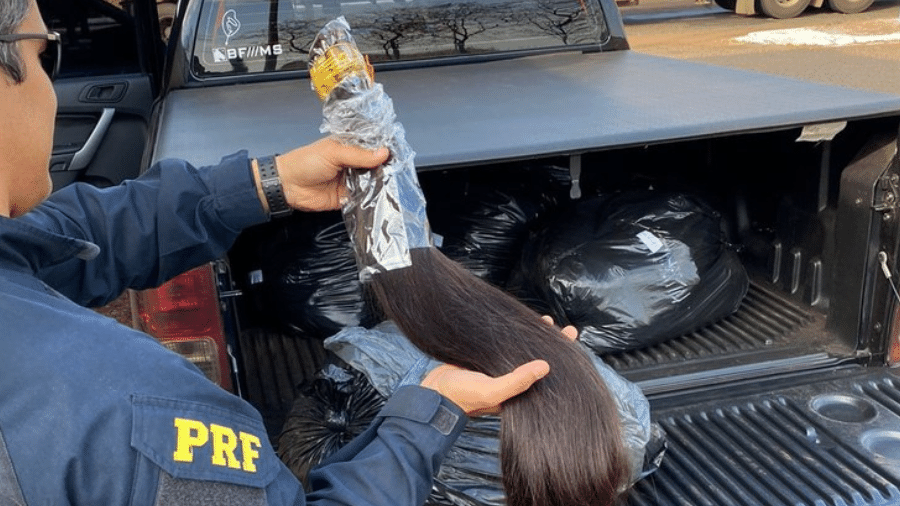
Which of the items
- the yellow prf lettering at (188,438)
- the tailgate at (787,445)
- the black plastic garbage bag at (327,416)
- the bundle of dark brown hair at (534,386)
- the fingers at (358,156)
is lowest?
the tailgate at (787,445)

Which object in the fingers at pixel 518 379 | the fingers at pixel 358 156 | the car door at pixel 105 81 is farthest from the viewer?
the car door at pixel 105 81

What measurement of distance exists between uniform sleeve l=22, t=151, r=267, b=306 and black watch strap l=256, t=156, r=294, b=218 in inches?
0.8

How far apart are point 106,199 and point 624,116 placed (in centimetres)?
117

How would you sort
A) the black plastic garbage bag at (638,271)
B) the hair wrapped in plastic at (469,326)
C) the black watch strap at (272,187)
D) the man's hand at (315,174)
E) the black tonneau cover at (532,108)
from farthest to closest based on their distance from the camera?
the black plastic garbage bag at (638,271) → the black tonneau cover at (532,108) → the black watch strap at (272,187) → the man's hand at (315,174) → the hair wrapped in plastic at (469,326)

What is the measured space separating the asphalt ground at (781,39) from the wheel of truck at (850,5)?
11 cm

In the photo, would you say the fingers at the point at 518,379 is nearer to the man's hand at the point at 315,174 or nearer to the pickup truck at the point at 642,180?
the man's hand at the point at 315,174

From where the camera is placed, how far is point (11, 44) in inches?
43.3

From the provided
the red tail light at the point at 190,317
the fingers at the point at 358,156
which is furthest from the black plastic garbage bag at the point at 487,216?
the fingers at the point at 358,156

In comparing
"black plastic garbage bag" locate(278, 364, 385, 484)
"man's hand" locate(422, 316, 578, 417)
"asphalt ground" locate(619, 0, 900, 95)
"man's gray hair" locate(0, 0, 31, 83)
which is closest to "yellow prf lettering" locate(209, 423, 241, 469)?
"man's hand" locate(422, 316, 578, 417)

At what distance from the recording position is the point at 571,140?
1915mm

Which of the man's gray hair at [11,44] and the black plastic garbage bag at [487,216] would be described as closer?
the man's gray hair at [11,44]

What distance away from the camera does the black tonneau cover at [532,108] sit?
6.40ft

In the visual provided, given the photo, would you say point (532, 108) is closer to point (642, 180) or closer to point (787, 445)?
point (642, 180)

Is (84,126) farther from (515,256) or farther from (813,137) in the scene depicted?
(813,137)
